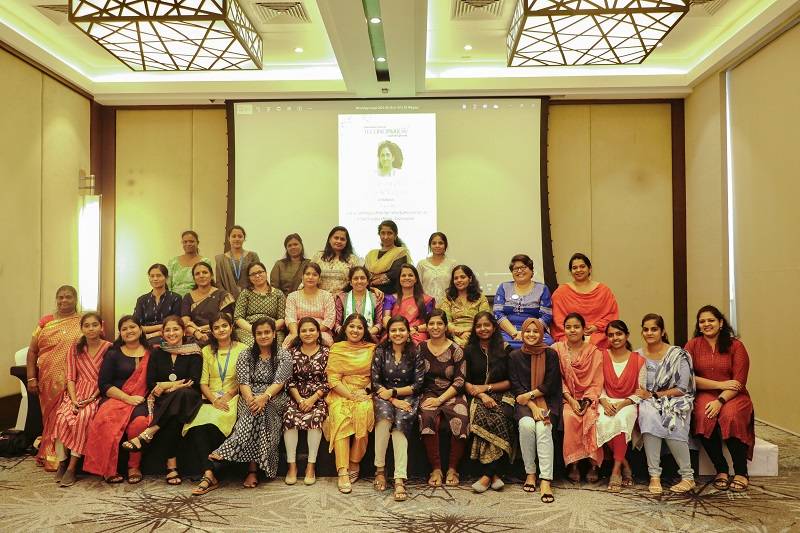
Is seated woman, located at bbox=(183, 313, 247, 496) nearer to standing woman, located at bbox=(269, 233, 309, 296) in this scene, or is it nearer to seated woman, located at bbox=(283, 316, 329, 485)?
seated woman, located at bbox=(283, 316, 329, 485)

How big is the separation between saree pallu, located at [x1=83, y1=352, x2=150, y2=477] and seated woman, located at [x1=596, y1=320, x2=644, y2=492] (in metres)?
2.78

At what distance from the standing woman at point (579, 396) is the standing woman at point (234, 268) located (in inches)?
104

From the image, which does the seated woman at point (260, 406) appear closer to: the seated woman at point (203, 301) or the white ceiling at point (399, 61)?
the seated woman at point (203, 301)

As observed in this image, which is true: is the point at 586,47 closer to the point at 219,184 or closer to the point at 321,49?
the point at 321,49

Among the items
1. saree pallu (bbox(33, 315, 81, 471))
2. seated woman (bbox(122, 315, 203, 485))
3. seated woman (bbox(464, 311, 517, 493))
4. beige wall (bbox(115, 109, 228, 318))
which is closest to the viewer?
seated woman (bbox(464, 311, 517, 493))

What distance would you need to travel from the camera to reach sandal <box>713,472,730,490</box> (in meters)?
3.43

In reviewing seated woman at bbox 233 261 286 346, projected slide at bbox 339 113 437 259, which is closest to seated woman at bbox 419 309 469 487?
seated woman at bbox 233 261 286 346

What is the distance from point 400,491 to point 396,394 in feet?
1.95

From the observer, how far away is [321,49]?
19.6 ft

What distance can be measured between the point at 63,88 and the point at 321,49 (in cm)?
250

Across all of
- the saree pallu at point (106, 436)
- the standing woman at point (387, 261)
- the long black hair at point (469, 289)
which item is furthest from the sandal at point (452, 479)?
the saree pallu at point (106, 436)

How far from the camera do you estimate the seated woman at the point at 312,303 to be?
445 centimetres

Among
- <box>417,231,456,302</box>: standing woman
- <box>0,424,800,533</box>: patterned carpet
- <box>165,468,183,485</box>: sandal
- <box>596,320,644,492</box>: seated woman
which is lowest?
<box>0,424,800,533</box>: patterned carpet

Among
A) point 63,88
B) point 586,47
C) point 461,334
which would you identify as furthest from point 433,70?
point 63,88
